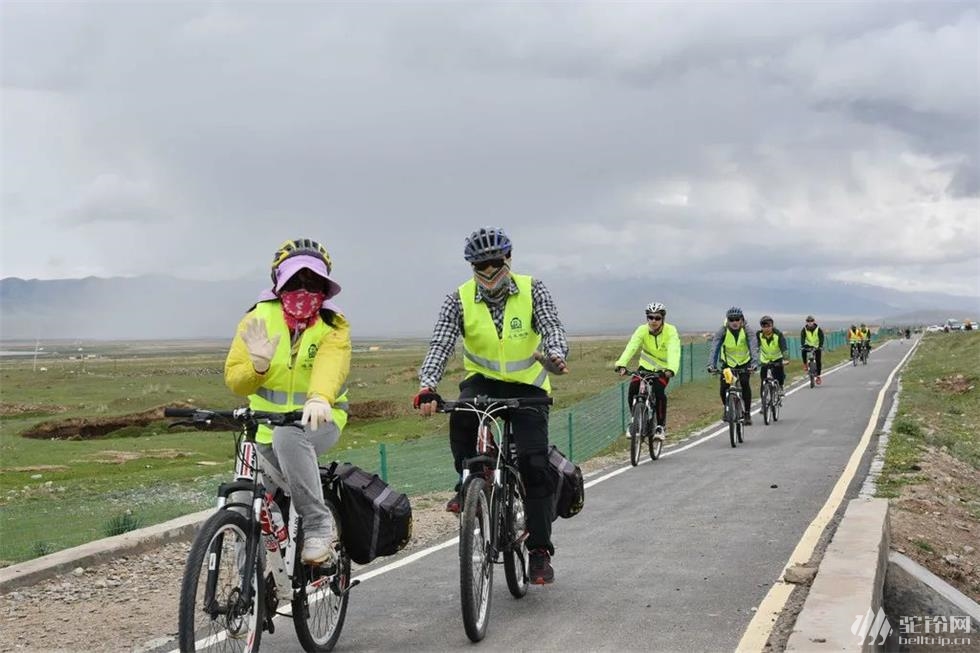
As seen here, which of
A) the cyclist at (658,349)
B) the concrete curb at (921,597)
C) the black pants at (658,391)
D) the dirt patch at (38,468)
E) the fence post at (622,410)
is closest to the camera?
the concrete curb at (921,597)

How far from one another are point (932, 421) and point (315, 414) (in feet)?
63.7

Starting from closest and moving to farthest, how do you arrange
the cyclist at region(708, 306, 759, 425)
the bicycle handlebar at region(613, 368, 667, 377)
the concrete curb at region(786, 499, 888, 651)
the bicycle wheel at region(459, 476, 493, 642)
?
the concrete curb at region(786, 499, 888, 651)
the bicycle wheel at region(459, 476, 493, 642)
the bicycle handlebar at region(613, 368, 667, 377)
the cyclist at region(708, 306, 759, 425)

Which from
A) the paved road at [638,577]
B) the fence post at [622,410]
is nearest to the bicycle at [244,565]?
the paved road at [638,577]

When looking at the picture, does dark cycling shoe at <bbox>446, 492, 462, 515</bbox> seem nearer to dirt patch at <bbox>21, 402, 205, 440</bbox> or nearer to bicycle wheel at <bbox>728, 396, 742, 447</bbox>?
bicycle wheel at <bbox>728, 396, 742, 447</bbox>

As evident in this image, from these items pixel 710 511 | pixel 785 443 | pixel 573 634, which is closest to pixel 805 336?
pixel 785 443

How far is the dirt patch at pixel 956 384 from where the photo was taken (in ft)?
102

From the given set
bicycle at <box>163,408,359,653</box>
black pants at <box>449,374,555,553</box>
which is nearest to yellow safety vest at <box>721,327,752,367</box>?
black pants at <box>449,374,555,553</box>

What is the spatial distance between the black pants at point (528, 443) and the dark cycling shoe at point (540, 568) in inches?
2.6

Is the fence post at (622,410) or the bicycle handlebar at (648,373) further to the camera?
the fence post at (622,410)

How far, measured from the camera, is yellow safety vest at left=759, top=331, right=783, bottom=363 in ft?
71.7

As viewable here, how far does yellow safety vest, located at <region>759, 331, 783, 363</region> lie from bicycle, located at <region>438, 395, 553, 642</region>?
1611 centimetres

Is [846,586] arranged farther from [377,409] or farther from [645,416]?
[377,409]

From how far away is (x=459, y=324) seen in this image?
6707mm

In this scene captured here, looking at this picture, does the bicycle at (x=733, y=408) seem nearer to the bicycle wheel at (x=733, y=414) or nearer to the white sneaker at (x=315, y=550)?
the bicycle wheel at (x=733, y=414)
